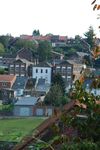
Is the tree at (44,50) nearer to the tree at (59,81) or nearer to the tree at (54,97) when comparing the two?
the tree at (59,81)

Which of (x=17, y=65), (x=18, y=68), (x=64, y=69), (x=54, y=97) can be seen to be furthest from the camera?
(x=18, y=68)

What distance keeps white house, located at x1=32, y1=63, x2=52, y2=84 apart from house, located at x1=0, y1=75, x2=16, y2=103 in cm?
288

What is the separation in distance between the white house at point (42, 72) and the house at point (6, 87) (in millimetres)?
2884

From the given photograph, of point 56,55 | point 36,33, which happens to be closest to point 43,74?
point 56,55

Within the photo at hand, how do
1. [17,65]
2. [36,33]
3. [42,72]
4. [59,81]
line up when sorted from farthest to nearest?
1. [36,33]
2. [17,65]
3. [42,72]
4. [59,81]

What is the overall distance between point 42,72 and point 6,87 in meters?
4.35

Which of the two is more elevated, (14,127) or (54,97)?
(54,97)

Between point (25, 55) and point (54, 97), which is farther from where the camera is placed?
point (25, 55)

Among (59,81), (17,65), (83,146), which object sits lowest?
(59,81)

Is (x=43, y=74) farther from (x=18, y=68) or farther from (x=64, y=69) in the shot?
(x=18, y=68)

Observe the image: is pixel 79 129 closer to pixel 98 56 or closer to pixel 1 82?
pixel 98 56

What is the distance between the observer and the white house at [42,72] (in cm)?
4247

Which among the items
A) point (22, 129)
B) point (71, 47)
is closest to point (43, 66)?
point (71, 47)

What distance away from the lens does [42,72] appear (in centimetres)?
4300
